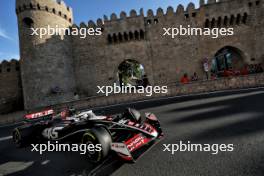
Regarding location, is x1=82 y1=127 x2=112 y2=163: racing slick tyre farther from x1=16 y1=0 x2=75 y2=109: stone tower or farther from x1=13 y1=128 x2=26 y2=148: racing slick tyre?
x1=16 y1=0 x2=75 y2=109: stone tower

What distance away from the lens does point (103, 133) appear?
251 cm

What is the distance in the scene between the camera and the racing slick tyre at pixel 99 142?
7.82 ft

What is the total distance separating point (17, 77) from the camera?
1930 cm

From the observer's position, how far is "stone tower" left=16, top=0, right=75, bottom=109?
15.2m

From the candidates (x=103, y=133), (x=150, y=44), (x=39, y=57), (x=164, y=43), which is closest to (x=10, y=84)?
(x=39, y=57)

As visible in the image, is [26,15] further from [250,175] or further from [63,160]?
[250,175]

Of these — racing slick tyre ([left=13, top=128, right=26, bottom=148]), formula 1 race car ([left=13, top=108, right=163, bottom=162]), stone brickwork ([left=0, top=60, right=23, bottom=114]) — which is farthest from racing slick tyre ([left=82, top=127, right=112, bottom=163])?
stone brickwork ([left=0, top=60, right=23, bottom=114])

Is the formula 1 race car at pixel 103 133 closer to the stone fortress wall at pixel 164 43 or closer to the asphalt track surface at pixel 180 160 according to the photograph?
the asphalt track surface at pixel 180 160

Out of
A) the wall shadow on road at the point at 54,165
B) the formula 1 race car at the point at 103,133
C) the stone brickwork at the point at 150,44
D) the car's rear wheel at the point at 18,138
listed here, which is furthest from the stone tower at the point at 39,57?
the wall shadow on road at the point at 54,165

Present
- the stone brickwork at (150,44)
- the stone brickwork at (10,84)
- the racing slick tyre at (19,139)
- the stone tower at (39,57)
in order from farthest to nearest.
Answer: the stone brickwork at (10,84)
the stone brickwork at (150,44)
the stone tower at (39,57)
the racing slick tyre at (19,139)

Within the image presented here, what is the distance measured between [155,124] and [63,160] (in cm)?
196

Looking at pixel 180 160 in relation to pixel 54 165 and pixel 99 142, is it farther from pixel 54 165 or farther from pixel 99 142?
pixel 54 165

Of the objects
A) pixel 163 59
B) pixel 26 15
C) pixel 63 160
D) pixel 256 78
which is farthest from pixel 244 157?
pixel 26 15

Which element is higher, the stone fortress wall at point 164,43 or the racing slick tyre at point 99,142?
the stone fortress wall at point 164,43
